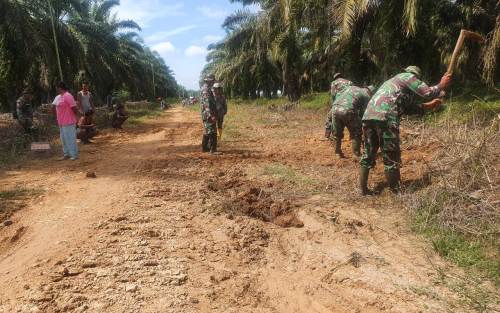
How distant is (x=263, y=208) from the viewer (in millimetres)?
5031

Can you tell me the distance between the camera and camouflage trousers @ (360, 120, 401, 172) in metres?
5.07

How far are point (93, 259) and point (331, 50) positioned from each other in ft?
49.2

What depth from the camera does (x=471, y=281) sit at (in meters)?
3.22

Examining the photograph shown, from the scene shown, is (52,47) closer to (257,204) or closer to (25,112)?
(25,112)

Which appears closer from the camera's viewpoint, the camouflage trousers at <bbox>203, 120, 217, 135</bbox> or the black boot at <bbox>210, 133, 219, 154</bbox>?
the camouflage trousers at <bbox>203, 120, 217, 135</bbox>

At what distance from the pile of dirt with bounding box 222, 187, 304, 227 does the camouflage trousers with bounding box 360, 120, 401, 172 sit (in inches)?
44.3

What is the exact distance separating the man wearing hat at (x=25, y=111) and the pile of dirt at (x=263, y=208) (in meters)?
7.61

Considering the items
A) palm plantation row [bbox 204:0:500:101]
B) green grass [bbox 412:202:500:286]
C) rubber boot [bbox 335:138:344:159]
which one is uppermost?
palm plantation row [bbox 204:0:500:101]

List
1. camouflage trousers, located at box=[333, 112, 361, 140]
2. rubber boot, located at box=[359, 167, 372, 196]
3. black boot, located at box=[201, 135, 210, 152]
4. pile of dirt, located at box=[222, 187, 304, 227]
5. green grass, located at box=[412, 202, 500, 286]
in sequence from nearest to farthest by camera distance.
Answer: green grass, located at box=[412, 202, 500, 286]
pile of dirt, located at box=[222, 187, 304, 227]
rubber boot, located at box=[359, 167, 372, 196]
camouflage trousers, located at box=[333, 112, 361, 140]
black boot, located at box=[201, 135, 210, 152]

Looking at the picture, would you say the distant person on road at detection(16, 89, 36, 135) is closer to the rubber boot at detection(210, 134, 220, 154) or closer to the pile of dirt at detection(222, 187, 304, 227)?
the rubber boot at detection(210, 134, 220, 154)

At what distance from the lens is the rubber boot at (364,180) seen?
5.32m

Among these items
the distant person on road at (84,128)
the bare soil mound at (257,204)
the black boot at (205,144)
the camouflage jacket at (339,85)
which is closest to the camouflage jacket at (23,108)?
the distant person on road at (84,128)

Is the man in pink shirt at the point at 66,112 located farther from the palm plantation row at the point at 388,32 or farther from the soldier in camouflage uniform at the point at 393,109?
the palm plantation row at the point at 388,32

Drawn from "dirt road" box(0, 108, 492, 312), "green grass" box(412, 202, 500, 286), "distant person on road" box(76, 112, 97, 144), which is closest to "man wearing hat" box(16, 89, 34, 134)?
"distant person on road" box(76, 112, 97, 144)
